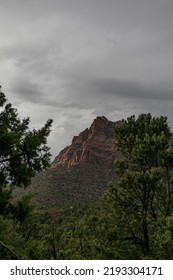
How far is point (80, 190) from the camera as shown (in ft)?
489

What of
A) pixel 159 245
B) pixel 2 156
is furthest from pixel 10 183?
pixel 159 245

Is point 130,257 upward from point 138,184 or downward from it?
downward

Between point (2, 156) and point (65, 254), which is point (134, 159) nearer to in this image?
point (65, 254)

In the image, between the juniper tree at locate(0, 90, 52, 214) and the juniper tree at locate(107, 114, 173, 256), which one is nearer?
the juniper tree at locate(0, 90, 52, 214)

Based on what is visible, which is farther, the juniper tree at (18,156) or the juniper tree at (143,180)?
the juniper tree at (143,180)

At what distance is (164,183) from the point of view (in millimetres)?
19078

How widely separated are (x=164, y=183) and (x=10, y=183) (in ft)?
30.1

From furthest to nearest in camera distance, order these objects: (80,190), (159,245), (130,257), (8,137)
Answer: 1. (80,190)
2. (130,257)
3. (159,245)
4. (8,137)

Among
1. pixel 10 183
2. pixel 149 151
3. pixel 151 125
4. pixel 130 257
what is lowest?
pixel 130 257

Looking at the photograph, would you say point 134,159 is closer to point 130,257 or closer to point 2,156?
point 130,257

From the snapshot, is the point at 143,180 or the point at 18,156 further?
the point at 143,180

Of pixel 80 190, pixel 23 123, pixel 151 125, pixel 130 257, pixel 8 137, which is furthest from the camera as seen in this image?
pixel 80 190

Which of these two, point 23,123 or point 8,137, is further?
point 23,123

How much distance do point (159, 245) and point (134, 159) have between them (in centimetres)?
487
